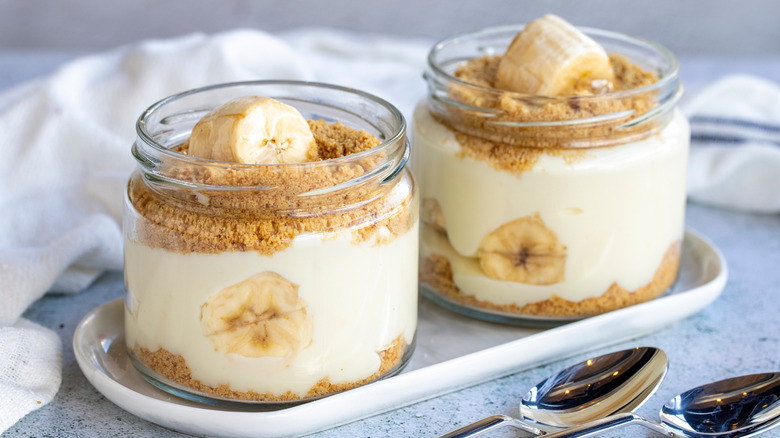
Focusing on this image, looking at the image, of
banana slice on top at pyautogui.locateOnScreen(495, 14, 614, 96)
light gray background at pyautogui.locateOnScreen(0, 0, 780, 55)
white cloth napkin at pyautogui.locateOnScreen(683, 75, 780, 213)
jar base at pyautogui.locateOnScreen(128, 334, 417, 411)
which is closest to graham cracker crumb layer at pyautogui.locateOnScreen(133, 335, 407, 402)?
jar base at pyautogui.locateOnScreen(128, 334, 417, 411)

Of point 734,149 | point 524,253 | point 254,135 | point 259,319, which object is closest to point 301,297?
point 259,319

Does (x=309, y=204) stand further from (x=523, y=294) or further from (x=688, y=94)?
(x=688, y=94)

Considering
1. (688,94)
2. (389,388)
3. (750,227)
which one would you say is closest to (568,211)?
(389,388)

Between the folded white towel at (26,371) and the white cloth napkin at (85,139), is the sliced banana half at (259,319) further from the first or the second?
the white cloth napkin at (85,139)

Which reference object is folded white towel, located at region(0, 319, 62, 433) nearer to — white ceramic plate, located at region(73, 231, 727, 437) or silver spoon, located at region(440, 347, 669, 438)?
white ceramic plate, located at region(73, 231, 727, 437)

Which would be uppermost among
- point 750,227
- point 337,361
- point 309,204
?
point 309,204

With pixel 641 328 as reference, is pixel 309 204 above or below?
above

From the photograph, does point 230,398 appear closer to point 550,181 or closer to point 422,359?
point 422,359
